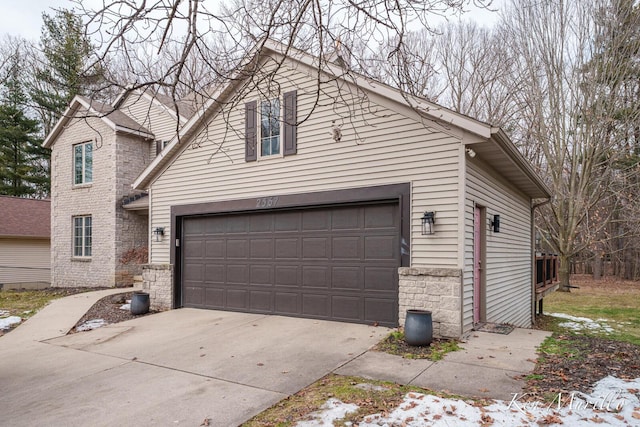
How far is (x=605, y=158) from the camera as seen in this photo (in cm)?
1811

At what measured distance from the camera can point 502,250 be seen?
29.5 feet

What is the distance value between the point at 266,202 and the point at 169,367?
387cm

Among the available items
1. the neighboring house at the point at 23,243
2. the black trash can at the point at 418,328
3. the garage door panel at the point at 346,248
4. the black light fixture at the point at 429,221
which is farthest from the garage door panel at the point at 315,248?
the neighboring house at the point at 23,243

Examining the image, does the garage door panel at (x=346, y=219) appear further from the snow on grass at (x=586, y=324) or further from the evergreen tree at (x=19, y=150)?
the evergreen tree at (x=19, y=150)

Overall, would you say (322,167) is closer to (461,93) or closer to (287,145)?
(287,145)

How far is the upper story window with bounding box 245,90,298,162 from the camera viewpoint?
8281mm

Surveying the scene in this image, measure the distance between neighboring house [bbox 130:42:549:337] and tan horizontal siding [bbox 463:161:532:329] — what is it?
0.05 meters

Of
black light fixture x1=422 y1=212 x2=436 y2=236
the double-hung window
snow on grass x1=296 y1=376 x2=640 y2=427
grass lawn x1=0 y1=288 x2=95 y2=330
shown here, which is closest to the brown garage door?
black light fixture x1=422 y1=212 x2=436 y2=236

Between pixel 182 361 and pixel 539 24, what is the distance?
18480 millimetres

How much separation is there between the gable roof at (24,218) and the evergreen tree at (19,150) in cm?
587

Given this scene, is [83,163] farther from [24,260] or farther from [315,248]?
[315,248]

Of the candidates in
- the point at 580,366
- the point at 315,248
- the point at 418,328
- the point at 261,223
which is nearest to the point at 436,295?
the point at 418,328

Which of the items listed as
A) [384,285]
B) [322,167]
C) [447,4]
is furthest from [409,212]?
[447,4]

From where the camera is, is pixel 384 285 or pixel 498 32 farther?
pixel 498 32
